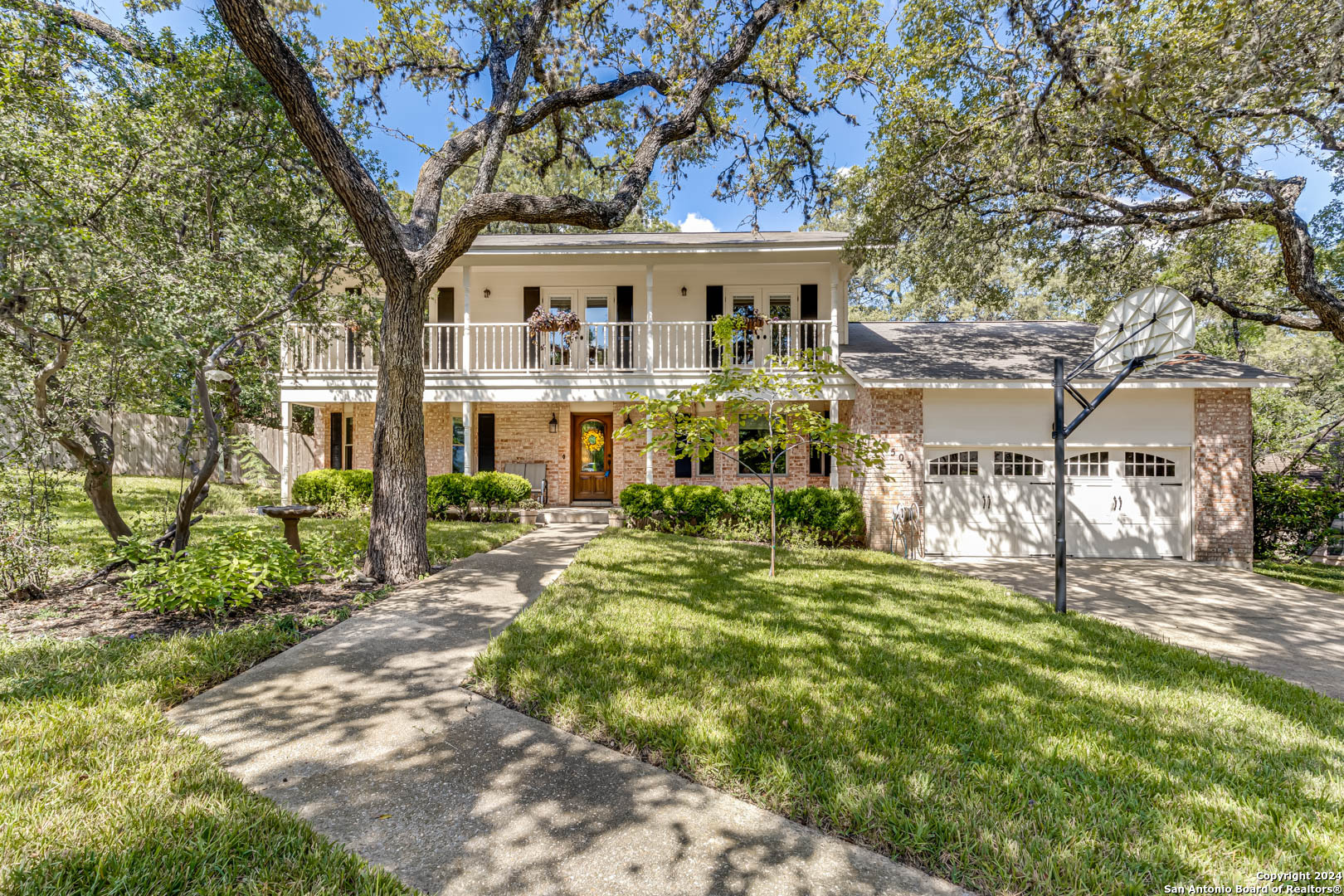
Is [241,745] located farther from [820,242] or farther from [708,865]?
[820,242]

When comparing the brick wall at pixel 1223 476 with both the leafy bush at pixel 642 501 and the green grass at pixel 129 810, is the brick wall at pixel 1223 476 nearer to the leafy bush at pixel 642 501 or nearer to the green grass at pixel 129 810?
the leafy bush at pixel 642 501

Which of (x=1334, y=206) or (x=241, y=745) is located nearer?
(x=241, y=745)

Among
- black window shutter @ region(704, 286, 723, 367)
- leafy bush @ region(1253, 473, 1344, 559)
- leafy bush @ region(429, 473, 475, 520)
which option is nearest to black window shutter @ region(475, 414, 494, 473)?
leafy bush @ region(429, 473, 475, 520)

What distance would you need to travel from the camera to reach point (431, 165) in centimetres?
658

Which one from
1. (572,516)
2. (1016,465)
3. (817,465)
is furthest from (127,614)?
(1016,465)

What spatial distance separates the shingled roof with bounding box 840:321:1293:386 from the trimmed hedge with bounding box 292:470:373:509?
32.9 ft

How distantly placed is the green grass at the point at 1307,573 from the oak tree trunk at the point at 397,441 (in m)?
11.7

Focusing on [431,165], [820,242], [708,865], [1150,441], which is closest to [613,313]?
[820,242]

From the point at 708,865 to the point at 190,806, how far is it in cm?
206

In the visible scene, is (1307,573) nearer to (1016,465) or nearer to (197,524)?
(1016,465)

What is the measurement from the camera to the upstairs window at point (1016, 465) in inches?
340

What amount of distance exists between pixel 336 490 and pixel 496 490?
11.4ft

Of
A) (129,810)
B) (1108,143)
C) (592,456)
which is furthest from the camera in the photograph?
(592,456)

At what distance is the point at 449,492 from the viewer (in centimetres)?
1040
